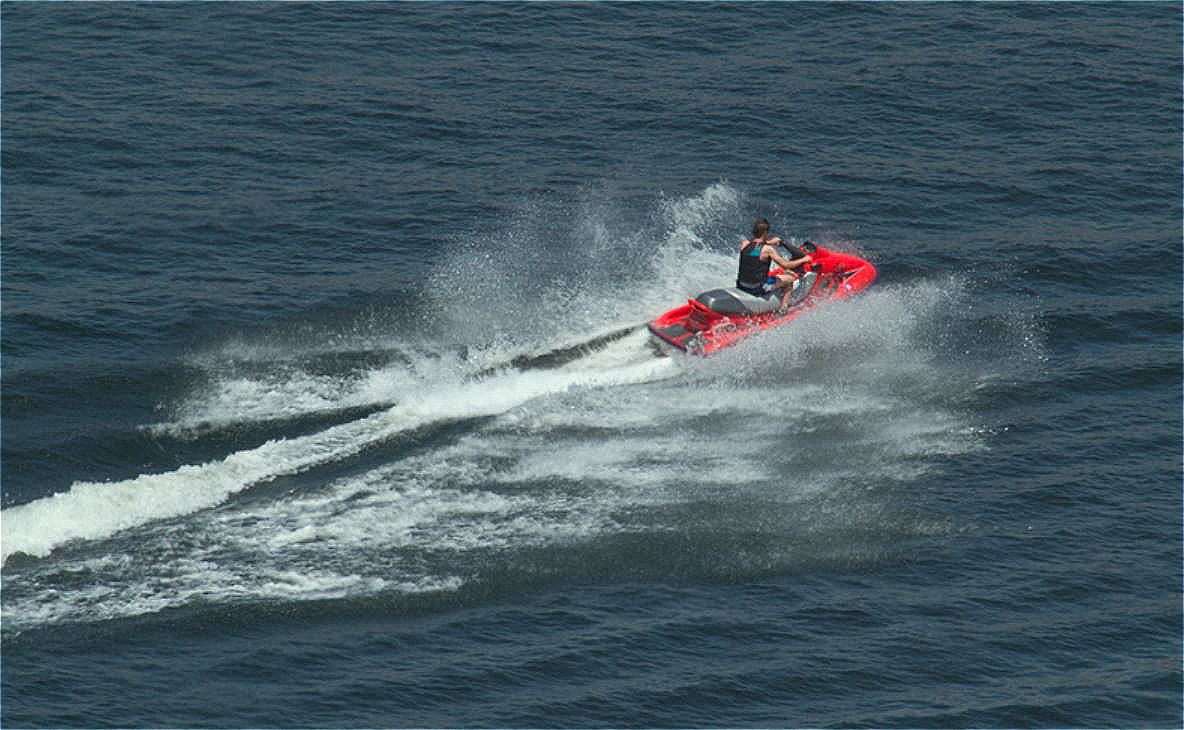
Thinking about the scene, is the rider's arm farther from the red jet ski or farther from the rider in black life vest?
the red jet ski

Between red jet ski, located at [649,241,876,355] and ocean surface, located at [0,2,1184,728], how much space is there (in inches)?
15.0

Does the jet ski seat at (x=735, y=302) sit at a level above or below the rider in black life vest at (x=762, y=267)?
below

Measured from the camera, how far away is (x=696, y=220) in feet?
147

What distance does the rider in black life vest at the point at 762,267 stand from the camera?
38.5 m

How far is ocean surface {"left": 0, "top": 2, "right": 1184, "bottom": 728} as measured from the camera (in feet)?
91.8

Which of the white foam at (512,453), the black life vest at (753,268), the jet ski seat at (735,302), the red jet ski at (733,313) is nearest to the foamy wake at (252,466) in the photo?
the white foam at (512,453)

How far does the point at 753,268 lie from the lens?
3862 cm

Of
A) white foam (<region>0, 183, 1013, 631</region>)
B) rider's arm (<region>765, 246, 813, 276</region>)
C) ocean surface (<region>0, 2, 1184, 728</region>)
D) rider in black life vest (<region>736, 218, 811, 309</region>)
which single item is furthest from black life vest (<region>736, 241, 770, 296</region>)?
ocean surface (<region>0, 2, 1184, 728</region>)

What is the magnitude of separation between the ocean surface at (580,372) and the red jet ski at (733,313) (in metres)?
0.38

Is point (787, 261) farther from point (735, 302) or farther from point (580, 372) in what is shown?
point (580, 372)

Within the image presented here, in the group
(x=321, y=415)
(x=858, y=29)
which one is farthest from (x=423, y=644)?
(x=858, y=29)

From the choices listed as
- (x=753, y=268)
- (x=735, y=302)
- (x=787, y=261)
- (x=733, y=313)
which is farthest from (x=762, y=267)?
(x=733, y=313)

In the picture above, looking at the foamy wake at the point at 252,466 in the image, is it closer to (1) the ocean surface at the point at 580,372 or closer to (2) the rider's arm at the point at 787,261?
(1) the ocean surface at the point at 580,372

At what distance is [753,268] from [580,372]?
4.92m
